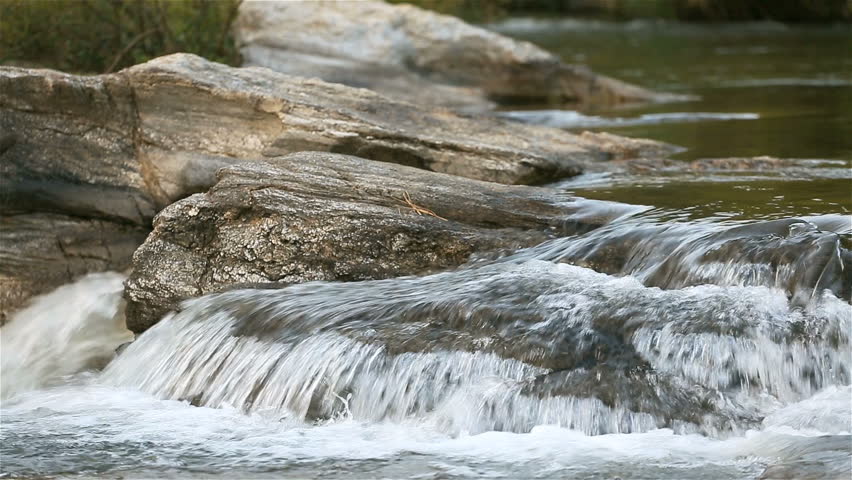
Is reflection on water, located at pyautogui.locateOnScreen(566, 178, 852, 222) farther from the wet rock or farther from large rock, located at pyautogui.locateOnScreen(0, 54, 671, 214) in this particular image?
the wet rock

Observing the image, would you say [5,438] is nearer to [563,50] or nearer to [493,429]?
[493,429]

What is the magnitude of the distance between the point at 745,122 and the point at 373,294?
18.5ft

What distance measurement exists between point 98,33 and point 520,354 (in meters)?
6.51

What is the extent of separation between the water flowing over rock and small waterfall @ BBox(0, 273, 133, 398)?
A: 140 millimetres

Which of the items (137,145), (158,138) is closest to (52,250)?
(137,145)

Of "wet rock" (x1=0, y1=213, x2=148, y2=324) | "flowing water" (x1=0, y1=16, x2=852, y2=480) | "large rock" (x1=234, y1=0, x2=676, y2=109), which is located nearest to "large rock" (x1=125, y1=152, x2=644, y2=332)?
"flowing water" (x1=0, y1=16, x2=852, y2=480)

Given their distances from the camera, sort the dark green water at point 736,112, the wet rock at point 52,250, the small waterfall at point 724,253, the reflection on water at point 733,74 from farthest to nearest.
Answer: the reflection on water at point 733,74, the wet rock at point 52,250, the dark green water at point 736,112, the small waterfall at point 724,253

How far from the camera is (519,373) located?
4480 mm

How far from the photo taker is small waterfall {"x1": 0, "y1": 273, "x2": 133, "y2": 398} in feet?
19.5

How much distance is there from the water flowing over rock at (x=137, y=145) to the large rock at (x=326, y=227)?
0.72m

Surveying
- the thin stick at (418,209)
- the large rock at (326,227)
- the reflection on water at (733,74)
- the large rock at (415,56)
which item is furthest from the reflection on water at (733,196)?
the large rock at (415,56)

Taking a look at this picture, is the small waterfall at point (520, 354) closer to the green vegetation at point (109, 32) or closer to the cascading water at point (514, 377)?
the cascading water at point (514, 377)

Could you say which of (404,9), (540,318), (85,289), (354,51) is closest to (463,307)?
(540,318)

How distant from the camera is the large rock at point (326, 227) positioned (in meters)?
5.62
